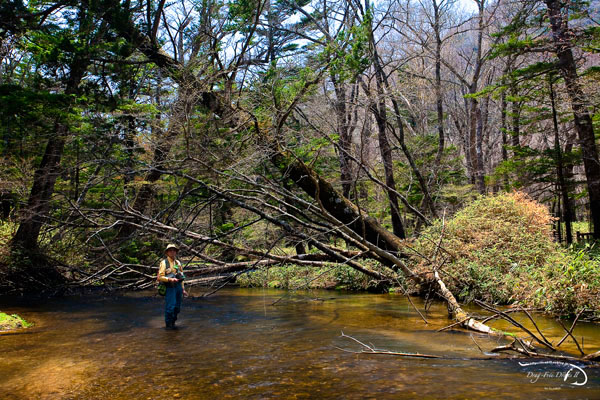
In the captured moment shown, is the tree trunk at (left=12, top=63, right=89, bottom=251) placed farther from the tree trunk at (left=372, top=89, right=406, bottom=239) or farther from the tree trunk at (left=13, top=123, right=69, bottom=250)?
the tree trunk at (left=372, top=89, right=406, bottom=239)

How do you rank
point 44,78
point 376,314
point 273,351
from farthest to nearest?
point 44,78 → point 376,314 → point 273,351

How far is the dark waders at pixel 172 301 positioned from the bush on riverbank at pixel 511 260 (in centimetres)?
522

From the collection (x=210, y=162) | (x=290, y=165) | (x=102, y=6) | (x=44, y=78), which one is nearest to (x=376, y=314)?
(x=290, y=165)

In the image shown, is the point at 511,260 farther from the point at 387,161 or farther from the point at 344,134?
the point at 344,134

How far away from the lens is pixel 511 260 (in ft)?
33.5

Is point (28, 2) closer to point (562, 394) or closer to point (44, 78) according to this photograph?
point (44, 78)

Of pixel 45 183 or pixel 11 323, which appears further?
pixel 45 183

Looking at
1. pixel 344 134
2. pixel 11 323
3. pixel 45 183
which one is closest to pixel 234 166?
pixel 11 323

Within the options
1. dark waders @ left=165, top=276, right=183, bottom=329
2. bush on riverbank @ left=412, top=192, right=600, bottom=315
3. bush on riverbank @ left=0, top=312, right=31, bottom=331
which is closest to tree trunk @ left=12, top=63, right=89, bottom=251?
bush on riverbank @ left=0, top=312, right=31, bottom=331

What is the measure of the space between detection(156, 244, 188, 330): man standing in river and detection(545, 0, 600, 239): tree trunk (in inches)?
443

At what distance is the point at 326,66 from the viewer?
12.6 meters

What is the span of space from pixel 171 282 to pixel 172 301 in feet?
1.28

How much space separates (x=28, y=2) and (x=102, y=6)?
12.1 feet

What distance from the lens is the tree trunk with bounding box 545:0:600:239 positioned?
12422 millimetres
